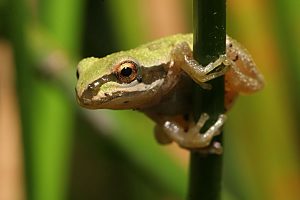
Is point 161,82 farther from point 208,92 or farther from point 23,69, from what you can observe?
point 23,69

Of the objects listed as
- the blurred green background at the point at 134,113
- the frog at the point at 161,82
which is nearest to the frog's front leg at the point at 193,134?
the frog at the point at 161,82

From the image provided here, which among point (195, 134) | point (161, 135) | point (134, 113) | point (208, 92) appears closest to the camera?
point (208, 92)

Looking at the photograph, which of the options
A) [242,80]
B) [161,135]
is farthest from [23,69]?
[242,80]

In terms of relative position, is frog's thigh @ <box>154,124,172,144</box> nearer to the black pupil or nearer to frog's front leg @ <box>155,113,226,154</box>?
frog's front leg @ <box>155,113,226,154</box>

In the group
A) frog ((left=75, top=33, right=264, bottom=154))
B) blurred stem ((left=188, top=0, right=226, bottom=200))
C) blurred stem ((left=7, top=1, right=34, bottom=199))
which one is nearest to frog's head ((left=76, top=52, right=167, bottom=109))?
frog ((left=75, top=33, right=264, bottom=154))

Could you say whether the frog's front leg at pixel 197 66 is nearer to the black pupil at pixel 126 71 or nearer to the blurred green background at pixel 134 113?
the black pupil at pixel 126 71

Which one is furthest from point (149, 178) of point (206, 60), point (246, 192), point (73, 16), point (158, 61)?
point (206, 60)

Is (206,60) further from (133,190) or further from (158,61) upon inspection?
(133,190)
